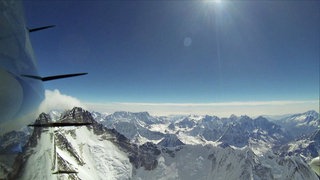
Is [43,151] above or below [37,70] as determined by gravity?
below

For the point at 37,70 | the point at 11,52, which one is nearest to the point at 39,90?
the point at 37,70

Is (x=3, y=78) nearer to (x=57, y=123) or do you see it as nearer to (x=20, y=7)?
(x=20, y=7)

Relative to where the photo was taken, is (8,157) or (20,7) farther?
(20,7)

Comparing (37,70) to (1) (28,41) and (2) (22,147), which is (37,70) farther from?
(2) (22,147)

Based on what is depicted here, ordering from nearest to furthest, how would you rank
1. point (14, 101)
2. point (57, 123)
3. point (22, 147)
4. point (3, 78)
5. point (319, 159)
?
point (3, 78) < point (14, 101) < point (22, 147) < point (57, 123) < point (319, 159)

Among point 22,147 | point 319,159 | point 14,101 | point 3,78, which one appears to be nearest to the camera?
point 3,78

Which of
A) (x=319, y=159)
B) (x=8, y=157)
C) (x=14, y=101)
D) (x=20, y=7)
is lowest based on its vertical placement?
(x=319, y=159)

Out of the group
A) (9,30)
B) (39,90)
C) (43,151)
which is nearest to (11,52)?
(9,30)
